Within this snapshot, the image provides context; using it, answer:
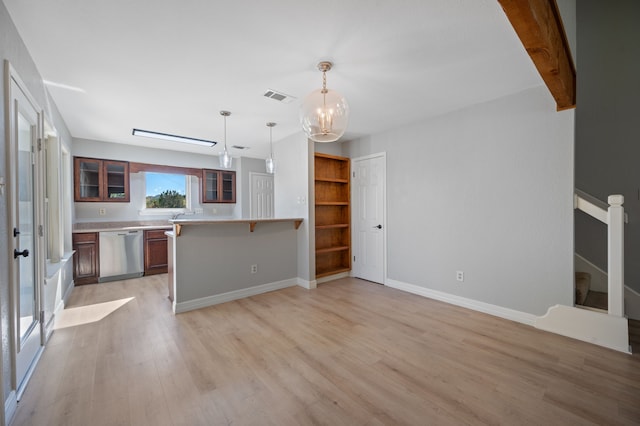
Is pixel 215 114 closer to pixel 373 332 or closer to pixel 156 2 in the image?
pixel 156 2

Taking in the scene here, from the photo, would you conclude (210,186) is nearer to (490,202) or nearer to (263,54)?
(263,54)

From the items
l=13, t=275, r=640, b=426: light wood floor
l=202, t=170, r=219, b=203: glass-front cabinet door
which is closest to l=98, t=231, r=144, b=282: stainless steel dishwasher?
l=202, t=170, r=219, b=203: glass-front cabinet door

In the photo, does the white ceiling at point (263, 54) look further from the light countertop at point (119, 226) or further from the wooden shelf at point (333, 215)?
the light countertop at point (119, 226)

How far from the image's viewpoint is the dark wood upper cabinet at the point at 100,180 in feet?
15.3

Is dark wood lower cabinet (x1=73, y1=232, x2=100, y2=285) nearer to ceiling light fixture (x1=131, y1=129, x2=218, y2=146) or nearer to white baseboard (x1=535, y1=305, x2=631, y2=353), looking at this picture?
ceiling light fixture (x1=131, y1=129, x2=218, y2=146)

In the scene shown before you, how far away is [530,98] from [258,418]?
3774 mm

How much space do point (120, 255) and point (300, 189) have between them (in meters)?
3.41

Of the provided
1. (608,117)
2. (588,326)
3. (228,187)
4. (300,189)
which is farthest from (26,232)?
(608,117)

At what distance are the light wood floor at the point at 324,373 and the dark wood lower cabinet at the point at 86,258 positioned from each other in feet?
5.48

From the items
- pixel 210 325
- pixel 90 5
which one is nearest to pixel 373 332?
pixel 210 325

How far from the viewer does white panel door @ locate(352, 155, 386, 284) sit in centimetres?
443

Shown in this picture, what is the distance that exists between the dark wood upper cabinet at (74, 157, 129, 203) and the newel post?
6871 millimetres

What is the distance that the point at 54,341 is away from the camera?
2.57 m

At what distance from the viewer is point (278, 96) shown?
297 cm
